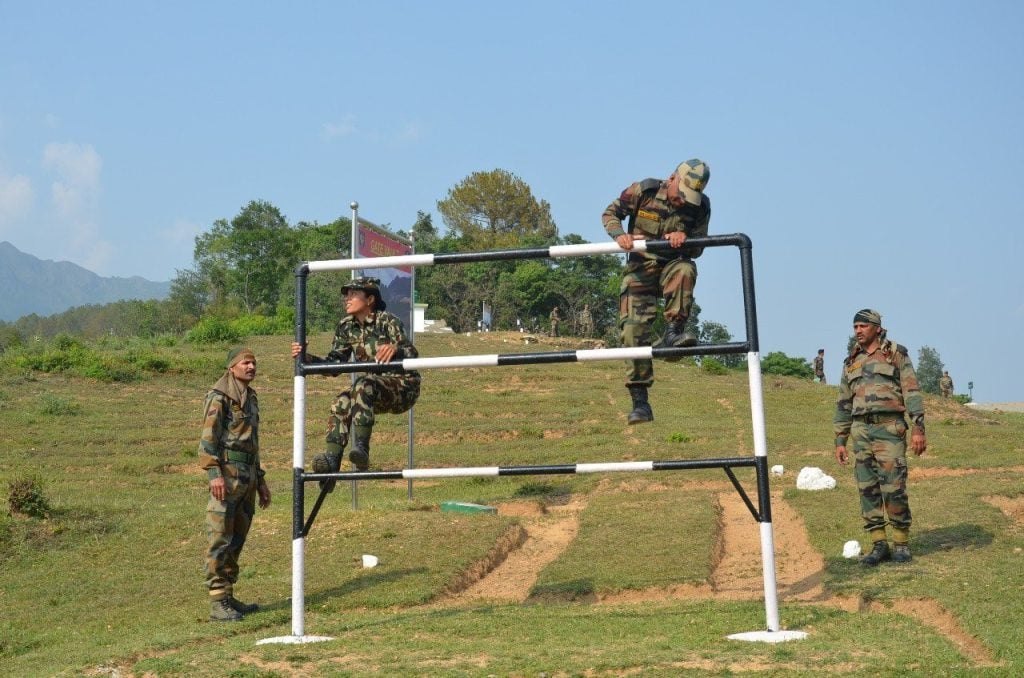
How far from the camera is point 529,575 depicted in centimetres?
1074

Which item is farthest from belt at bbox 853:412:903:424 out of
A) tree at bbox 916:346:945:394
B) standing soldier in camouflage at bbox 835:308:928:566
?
tree at bbox 916:346:945:394

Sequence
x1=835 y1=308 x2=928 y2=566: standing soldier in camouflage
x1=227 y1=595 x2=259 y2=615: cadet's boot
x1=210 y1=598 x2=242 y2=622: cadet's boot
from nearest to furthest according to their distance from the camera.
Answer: x1=210 y1=598 x2=242 y2=622: cadet's boot, x1=227 y1=595 x2=259 y2=615: cadet's boot, x1=835 y1=308 x2=928 y2=566: standing soldier in camouflage

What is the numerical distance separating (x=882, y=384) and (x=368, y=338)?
512cm

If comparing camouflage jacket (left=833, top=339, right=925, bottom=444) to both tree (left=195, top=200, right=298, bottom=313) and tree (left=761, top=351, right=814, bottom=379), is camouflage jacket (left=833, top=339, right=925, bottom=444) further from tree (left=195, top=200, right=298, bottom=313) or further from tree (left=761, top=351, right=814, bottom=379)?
tree (left=195, top=200, right=298, bottom=313)

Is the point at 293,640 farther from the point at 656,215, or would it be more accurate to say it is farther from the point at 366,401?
the point at 656,215

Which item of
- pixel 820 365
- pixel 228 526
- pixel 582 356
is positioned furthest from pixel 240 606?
pixel 820 365

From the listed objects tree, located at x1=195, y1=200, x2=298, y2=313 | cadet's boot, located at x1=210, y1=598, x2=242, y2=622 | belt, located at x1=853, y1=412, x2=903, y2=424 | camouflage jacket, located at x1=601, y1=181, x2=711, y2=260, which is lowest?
cadet's boot, located at x1=210, y1=598, x2=242, y2=622

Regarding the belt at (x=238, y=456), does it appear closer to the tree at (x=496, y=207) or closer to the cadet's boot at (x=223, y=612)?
the cadet's boot at (x=223, y=612)

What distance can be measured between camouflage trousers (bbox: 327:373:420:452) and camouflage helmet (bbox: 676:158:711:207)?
238cm

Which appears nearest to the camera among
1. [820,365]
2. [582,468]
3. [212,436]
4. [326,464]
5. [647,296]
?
[582,468]

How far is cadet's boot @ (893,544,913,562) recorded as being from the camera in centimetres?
1010

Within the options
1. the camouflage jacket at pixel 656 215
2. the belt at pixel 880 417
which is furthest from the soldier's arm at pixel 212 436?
the belt at pixel 880 417

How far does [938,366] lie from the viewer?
8406 centimetres

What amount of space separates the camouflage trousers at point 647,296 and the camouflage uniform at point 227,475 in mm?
3457
